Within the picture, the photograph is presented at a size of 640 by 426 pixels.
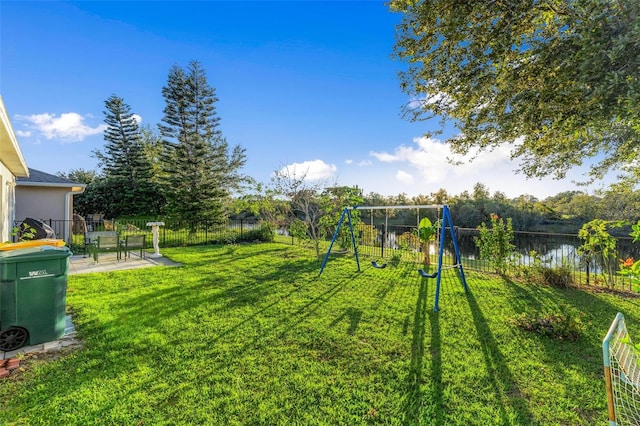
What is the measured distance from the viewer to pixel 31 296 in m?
3.06

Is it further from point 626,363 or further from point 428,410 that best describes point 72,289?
point 626,363

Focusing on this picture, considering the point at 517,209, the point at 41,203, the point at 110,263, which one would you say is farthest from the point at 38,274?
the point at 517,209

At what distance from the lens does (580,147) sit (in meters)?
6.44

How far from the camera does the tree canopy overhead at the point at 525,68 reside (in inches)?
145

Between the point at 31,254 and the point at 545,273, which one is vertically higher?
the point at 31,254

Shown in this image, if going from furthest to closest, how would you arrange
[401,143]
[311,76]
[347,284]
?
[401,143]
[311,76]
[347,284]

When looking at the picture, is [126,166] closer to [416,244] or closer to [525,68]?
[416,244]

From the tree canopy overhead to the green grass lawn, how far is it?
2.85 m

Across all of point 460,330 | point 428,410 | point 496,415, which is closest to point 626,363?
point 496,415

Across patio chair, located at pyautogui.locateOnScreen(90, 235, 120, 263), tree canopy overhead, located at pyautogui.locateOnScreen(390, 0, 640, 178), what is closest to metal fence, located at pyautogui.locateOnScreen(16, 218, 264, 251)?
patio chair, located at pyautogui.locateOnScreen(90, 235, 120, 263)

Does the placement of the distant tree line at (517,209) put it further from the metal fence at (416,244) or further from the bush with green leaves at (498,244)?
the bush with green leaves at (498,244)

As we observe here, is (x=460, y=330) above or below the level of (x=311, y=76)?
below

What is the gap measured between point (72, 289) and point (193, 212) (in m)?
11.3

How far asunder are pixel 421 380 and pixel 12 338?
4.20m
